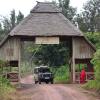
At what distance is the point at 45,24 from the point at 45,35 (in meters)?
1.67

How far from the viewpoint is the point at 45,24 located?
39.4 metres

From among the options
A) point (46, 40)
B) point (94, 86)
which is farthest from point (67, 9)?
point (94, 86)

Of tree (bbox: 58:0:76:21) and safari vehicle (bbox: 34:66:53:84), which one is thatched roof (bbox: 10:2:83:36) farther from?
tree (bbox: 58:0:76:21)

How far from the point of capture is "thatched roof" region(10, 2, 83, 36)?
125 ft

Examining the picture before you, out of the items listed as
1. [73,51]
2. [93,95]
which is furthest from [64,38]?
[93,95]

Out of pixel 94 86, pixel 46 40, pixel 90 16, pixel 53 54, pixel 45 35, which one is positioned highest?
pixel 90 16

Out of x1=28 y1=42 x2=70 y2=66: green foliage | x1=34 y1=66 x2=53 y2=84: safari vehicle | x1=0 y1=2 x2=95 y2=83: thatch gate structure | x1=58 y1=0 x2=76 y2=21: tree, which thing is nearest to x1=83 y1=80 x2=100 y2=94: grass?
x1=0 y1=2 x2=95 y2=83: thatch gate structure

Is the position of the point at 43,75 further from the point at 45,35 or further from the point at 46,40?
the point at 45,35

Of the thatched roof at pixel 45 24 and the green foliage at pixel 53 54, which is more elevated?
the thatched roof at pixel 45 24

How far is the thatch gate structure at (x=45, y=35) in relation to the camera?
125 ft

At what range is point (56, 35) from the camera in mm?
38156

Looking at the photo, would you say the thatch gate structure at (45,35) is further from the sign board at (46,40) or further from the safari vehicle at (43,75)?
the safari vehicle at (43,75)

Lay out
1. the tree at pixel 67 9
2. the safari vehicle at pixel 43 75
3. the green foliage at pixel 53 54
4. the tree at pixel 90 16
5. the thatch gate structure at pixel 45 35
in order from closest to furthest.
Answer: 1. the thatch gate structure at pixel 45 35
2. the safari vehicle at pixel 43 75
3. the green foliage at pixel 53 54
4. the tree at pixel 67 9
5. the tree at pixel 90 16

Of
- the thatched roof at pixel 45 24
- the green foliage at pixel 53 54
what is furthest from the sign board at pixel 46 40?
the green foliage at pixel 53 54
